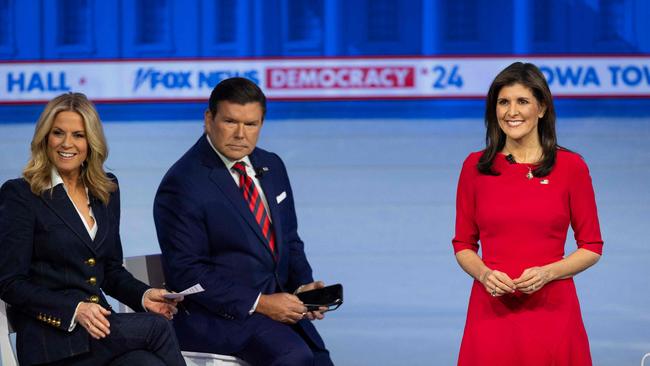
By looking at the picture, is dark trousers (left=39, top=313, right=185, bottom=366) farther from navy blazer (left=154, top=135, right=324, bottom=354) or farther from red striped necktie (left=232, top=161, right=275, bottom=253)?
red striped necktie (left=232, top=161, right=275, bottom=253)

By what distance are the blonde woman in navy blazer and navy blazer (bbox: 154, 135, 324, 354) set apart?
0.12 m

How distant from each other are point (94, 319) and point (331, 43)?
21.1 feet

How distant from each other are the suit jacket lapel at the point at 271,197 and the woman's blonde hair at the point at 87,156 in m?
0.40

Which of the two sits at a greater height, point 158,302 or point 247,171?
point 247,171

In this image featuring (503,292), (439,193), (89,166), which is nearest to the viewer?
(503,292)

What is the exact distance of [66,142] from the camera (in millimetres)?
2514

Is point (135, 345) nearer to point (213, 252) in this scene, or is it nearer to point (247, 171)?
point (213, 252)

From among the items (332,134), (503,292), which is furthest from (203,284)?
(332,134)

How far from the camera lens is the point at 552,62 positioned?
27.2 ft

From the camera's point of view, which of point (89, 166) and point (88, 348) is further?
point (89, 166)

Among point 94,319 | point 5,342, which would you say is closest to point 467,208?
point 94,319

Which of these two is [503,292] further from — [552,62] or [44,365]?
[552,62]

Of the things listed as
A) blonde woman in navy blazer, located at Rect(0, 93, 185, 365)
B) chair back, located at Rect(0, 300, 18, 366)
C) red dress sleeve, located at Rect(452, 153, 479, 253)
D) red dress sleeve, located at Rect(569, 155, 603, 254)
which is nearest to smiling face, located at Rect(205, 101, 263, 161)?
blonde woman in navy blazer, located at Rect(0, 93, 185, 365)

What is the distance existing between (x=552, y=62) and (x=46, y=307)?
6463mm
